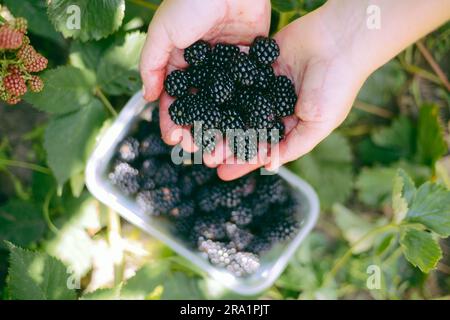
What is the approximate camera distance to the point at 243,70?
138 centimetres

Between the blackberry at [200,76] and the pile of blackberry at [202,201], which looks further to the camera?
Answer: the pile of blackberry at [202,201]

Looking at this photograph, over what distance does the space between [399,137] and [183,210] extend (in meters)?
0.92

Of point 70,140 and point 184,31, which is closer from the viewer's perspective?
point 184,31

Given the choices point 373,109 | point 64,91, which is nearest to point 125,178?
point 64,91

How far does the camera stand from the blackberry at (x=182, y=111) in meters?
1.38

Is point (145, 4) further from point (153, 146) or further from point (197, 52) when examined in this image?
point (153, 146)

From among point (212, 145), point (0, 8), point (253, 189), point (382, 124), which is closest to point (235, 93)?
point (212, 145)

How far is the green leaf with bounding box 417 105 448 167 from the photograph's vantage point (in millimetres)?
1752

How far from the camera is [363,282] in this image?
181 centimetres

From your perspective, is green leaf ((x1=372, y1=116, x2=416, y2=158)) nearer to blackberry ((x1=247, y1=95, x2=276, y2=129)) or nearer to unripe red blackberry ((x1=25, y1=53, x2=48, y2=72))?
blackberry ((x1=247, y1=95, x2=276, y2=129))

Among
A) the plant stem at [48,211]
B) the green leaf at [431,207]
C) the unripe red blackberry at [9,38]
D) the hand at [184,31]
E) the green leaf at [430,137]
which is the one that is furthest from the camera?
the green leaf at [430,137]

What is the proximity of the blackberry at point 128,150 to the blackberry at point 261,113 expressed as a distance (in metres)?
0.38

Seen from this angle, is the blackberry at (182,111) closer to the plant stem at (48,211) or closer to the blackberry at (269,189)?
the blackberry at (269,189)

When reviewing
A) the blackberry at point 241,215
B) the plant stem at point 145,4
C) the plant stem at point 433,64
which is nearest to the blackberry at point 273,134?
the blackberry at point 241,215
